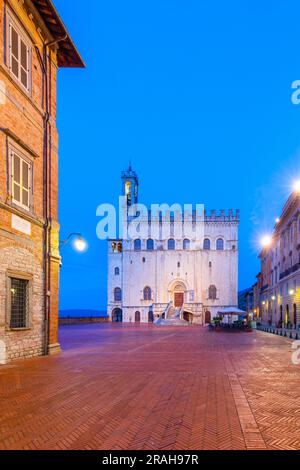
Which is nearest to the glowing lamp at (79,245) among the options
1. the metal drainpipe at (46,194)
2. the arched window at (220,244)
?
the metal drainpipe at (46,194)

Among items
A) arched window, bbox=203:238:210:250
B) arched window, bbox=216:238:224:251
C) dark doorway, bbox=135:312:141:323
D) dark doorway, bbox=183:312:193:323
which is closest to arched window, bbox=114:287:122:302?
dark doorway, bbox=135:312:141:323

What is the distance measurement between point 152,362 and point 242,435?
7.56 m

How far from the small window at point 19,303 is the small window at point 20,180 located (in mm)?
2537

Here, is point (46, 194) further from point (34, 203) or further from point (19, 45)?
point (19, 45)

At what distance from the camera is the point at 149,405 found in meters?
6.93

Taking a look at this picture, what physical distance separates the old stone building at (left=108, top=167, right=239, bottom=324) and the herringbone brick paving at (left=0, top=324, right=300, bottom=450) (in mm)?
45896

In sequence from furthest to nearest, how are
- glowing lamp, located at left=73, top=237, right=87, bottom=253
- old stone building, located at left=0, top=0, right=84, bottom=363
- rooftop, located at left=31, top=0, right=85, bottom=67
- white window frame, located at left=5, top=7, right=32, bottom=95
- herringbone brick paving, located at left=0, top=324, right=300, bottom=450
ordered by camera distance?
1. glowing lamp, located at left=73, top=237, right=87, bottom=253
2. rooftop, located at left=31, top=0, right=85, bottom=67
3. white window frame, located at left=5, top=7, right=32, bottom=95
4. old stone building, located at left=0, top=0, right=84, bottom=363
5. herringbone brick paving, located at left=0, top=324, right=300, bottom=450

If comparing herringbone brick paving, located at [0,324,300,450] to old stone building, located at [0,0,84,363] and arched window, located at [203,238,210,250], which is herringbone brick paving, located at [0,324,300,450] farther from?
arched window, located at [203,238,210,250]

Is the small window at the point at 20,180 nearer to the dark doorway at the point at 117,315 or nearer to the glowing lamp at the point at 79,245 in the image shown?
the glowing lamp at the point at 79,245

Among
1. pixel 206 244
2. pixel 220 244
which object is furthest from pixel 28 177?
pixel 220 244

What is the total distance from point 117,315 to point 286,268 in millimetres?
30225

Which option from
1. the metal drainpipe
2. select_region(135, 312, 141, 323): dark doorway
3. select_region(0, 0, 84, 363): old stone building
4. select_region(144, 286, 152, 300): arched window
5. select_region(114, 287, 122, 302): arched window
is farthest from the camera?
select_region(114, 287, 122, 302): arched window

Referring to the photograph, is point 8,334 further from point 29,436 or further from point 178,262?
point 178,262

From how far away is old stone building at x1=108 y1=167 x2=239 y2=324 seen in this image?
58031 millimetres
